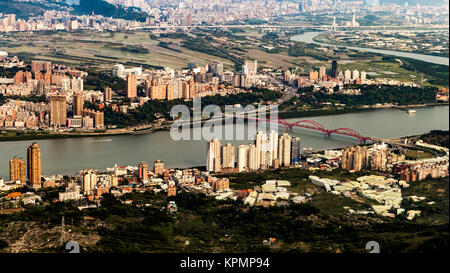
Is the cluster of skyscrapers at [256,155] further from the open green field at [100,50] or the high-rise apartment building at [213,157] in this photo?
the open green field at [100,50]

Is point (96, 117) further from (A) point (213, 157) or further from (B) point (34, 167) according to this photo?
(B) point (34, 167)

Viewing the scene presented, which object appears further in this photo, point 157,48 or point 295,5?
point 295,5

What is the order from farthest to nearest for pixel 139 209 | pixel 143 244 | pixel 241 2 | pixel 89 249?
pixel 241 2
pixel 139 209
pixel 143 244
pixel 89 249

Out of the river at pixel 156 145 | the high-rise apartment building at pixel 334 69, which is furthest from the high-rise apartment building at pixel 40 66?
the high-rise apartment building at pixel 334 69

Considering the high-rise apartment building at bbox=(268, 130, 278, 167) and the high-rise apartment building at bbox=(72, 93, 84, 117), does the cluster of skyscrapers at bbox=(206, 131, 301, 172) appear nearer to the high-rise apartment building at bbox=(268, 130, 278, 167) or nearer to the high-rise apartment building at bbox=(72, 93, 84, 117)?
the high-rise apartment building at bbox=(268, 130, 278, 167)

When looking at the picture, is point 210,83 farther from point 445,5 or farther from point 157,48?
point 445,5

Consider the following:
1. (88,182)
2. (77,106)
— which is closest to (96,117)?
(77,106)
